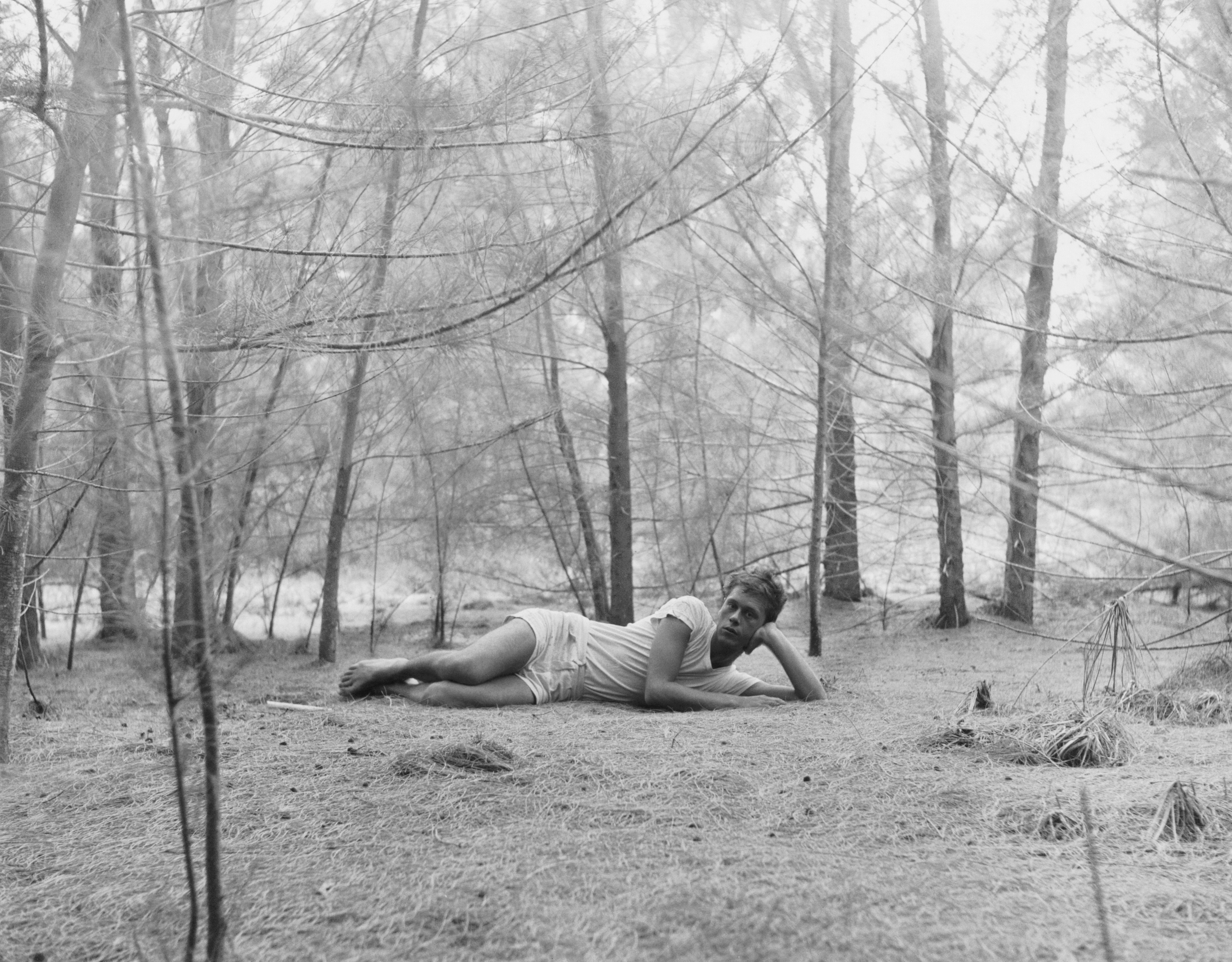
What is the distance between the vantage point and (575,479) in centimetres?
745

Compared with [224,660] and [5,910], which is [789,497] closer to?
[224,660]

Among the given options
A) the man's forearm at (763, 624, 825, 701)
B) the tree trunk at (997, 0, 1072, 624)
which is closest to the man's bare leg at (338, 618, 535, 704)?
the man's forearm at (763, 624, 825, 701)

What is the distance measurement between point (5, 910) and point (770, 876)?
1.36 metres

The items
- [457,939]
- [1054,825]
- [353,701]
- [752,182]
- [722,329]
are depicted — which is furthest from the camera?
[722,329]

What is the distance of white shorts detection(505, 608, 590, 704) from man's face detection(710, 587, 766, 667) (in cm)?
56

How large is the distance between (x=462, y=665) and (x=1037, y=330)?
7.75 feet

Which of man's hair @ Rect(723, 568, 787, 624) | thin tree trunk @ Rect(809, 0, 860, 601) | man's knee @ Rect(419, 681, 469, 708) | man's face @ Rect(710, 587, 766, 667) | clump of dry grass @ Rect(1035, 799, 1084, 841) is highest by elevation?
thin tree trunk @ Rect(809, 0, 860, 601)

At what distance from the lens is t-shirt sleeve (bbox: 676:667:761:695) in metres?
4.34

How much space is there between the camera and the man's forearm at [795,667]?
13.9 feet

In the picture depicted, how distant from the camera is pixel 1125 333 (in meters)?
4.54

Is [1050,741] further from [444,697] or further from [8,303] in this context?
[8,303]

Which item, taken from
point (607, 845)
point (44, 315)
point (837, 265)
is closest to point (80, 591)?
point (44, 315)

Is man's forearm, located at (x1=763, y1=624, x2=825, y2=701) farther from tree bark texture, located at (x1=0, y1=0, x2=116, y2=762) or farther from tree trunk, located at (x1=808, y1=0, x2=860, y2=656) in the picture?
tree bark texture, located at (x1=0, y1=0, x2=116, y2=762)

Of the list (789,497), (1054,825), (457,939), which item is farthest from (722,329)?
(457,939)
